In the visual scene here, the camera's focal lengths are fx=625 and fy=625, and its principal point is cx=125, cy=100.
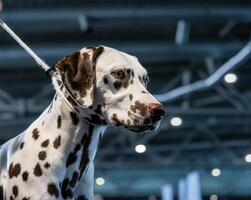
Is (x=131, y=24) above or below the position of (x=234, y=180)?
below

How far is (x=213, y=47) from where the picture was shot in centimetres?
833

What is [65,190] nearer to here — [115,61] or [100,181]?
[115,61]

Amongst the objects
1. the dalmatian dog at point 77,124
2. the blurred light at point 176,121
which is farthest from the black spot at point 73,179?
the blurred light at point 176,121

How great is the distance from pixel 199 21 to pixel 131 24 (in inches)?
31.7

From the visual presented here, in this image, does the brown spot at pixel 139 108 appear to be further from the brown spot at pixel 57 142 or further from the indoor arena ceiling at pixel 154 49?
the indoor arena ceiling at pixel 154 49

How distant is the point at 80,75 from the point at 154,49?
21.7ft

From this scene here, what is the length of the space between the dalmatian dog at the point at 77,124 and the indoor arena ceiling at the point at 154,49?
6.30ft

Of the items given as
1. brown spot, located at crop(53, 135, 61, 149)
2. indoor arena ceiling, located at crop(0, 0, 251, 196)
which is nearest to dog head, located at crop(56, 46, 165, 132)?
brown spot, located at crop(53, 135, 61, 149)

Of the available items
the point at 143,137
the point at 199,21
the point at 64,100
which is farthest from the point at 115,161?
the point at 64,100

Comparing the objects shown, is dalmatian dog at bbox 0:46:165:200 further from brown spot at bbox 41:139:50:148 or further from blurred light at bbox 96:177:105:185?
blurred light at bbox 96:177:105:185

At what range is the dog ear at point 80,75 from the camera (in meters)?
1.65

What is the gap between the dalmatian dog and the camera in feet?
5.34

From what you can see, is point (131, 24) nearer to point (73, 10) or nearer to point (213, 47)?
point (73, 10)

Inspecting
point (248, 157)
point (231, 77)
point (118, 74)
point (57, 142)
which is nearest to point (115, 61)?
point (118, 74)
